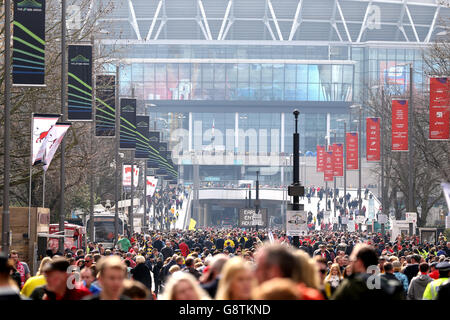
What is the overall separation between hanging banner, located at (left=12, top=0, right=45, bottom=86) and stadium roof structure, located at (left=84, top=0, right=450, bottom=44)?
133 metres

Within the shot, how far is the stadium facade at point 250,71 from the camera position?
491ft

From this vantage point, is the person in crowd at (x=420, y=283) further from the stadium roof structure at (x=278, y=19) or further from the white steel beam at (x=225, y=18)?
the white steel beam at (x=225, y=18)

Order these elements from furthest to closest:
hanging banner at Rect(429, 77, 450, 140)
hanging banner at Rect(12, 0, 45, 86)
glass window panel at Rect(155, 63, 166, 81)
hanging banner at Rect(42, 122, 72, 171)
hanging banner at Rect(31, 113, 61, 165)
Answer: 1. glass window panel at Rect(155, 63, 166, 81)
2. hanging banner at Rect(429, 77, 450, 140)
3. hanging banner at Rect(42, 122, 72, 171)
4. hanging banner at Rect(31, 113, 61, 165)
5. hanging banner at Rect(12, 0, 45, 86)

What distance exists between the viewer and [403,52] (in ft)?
488

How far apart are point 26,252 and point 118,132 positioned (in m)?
20.0

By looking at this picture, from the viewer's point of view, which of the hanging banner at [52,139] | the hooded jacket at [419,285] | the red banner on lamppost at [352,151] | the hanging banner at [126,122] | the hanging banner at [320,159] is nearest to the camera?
the hooded jacket at [419,285]

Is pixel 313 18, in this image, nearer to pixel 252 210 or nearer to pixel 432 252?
pixel 252 210

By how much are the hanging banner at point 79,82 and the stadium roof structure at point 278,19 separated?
127m

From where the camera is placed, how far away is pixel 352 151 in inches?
2549

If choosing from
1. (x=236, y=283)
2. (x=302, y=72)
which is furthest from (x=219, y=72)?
(x=236, y=283)

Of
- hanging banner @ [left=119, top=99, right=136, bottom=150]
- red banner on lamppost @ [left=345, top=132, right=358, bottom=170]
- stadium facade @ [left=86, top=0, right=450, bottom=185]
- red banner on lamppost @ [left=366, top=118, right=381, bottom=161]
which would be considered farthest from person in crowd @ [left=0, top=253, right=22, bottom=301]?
stadium facade @ [left=86, top=0, right=450, bottom=185]

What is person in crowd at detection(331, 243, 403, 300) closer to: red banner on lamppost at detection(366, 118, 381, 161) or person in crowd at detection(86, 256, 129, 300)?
person in crowd at detection(86, 256, 129, 300)

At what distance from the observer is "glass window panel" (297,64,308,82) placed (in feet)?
495

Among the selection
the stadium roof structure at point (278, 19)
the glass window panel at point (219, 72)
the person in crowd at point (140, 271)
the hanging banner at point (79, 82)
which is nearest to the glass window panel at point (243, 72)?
the glass window panel at point (219, 72)
